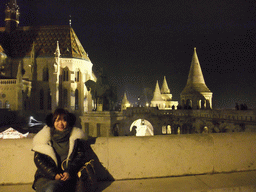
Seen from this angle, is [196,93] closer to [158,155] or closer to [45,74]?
[158,155]

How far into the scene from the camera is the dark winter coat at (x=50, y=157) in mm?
3127

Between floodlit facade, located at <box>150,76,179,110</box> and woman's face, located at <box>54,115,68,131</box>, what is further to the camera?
floodlit facade, located at <box>150,76,179,110</box>

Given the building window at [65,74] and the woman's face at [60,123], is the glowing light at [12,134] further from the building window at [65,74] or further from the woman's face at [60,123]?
the building window at [65,74]

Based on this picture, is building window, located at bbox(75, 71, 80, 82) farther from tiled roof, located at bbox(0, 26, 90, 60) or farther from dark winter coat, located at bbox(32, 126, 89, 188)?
dark winter coat, located at bbox(32, 126, 89, 188)

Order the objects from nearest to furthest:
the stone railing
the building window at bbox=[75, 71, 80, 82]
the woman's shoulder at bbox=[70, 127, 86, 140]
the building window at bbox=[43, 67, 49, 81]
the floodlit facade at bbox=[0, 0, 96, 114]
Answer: the woman's shoulder at bbox=[70, 127, 86, 140]
the stone railing
the floodlit facade at bbox=[0, 0, 96, 114]
the building window at bbox=[43, 67, 49, 81]
the building window at bbox=[75, 71, 80, 82]

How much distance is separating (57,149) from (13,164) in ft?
3.52

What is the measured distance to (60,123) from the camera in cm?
341

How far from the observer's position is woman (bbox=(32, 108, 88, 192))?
3078 millimetres

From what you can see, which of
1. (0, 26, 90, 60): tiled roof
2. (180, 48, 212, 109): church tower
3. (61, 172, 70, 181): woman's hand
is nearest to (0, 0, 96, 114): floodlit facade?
(0, 26, 90, 60): tiled roof

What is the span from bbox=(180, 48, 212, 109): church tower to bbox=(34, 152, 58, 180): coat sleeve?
25367 mm

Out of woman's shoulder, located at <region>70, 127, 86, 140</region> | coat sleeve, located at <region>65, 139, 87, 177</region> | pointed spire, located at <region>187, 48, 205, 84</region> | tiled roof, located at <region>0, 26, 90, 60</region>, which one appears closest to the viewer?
coat sleeve, located at <region>65, 139, 87, 177</region>

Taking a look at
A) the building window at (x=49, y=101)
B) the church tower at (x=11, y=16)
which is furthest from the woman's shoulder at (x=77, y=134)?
the church tower at (x=11, y=16)

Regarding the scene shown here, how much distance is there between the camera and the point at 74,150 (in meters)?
3.32

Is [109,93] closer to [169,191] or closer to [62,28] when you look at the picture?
[169,191]
